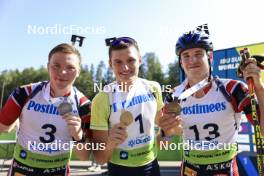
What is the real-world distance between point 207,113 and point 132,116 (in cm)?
79

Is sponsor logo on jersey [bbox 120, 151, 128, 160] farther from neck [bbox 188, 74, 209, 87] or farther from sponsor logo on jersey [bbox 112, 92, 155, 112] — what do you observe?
neck [bbox 188, 74, 209, 87]

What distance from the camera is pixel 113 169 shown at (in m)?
3.48

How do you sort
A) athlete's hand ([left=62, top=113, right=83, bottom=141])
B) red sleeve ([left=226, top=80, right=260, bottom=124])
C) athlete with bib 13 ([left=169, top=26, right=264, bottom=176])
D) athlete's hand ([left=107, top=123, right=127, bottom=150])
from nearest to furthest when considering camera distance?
athlete's hand ([left=107, top=123, right=127, bottom=150])
athlete's hand ([left=62, top=113, right=83, bottom=141])
red sleeve ([left=226, top=80, right=260, bottom=124])
athlete with bib 13 ([left=169, top=26, right=264, bottom=176])

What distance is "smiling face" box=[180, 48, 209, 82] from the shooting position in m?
3.44

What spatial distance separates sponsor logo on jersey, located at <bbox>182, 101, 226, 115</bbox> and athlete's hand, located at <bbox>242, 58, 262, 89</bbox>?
0.42 m

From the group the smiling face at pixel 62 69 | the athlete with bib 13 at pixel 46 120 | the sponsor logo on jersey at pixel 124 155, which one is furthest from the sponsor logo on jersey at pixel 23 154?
the sponsor logo on jersey at pixel 124 155

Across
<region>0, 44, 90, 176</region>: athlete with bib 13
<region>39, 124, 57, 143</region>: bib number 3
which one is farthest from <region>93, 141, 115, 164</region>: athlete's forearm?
<region>39, 124, 57, 143</region>: bib number 3

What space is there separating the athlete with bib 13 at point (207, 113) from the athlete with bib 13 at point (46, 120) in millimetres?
1150

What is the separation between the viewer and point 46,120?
3441 millimetres

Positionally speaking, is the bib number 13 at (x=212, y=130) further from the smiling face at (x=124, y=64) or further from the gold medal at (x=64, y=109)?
the gold medal at (x=64, y=109)

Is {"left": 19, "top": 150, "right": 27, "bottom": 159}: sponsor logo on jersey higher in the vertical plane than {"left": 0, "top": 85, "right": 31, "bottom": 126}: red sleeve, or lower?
lower

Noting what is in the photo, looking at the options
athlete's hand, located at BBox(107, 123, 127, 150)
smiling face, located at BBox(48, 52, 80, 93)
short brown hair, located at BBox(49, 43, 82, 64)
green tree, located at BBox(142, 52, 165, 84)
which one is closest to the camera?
athlete's hand, located at BBox(107, 123, 127, 150)

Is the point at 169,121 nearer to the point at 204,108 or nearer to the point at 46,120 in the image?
the point at 204,108

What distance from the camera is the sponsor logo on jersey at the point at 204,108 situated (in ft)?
10.8
